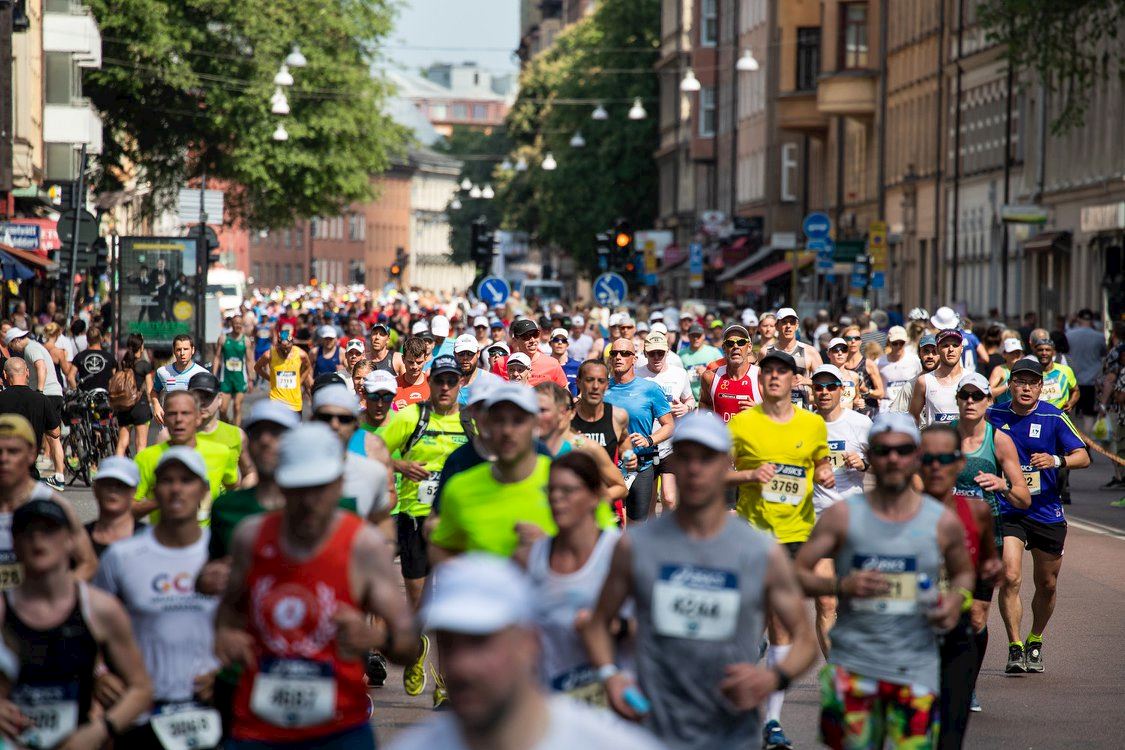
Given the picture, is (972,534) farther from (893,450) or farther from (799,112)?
(799,112)

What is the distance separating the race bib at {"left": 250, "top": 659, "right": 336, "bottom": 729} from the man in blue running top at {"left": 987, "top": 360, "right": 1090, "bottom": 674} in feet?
20.9

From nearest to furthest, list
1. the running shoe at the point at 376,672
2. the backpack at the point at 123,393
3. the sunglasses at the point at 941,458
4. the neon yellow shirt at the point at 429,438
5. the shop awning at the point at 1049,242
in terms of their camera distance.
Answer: the sunglasses at the point at 941,458 → the neon yellow shirt at the point at 429,438 → the running shoe at the point at 376,672 → the backpack at the point at 123,393 → the shop awning at the point at 1049,242

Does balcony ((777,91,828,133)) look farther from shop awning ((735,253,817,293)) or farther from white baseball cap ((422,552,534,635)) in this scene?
white baseball cap ((422,552,534,635))

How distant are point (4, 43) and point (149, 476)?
34.2 m

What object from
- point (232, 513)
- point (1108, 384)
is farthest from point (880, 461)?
point (1108, 384)

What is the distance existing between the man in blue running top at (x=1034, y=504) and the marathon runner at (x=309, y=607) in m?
6.32

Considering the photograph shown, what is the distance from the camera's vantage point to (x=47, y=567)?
655 cm

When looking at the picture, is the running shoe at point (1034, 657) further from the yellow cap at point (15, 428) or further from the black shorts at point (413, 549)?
the yellow cap at point (15, 428)

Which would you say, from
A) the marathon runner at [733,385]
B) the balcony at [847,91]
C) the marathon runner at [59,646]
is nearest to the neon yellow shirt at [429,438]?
the marathon runner at [733,385]

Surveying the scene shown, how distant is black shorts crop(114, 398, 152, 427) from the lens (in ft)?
72.0

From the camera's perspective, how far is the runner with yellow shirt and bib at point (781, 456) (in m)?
10.7

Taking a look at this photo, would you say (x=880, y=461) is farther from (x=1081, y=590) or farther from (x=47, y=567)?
(x=1081, y=590)

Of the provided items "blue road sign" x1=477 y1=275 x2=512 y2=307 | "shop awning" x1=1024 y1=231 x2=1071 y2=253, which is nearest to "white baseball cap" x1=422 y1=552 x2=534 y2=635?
"blue road sign" x1=477 y1=275 x2=512 y2=307

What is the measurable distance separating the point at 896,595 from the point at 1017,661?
511 cm
